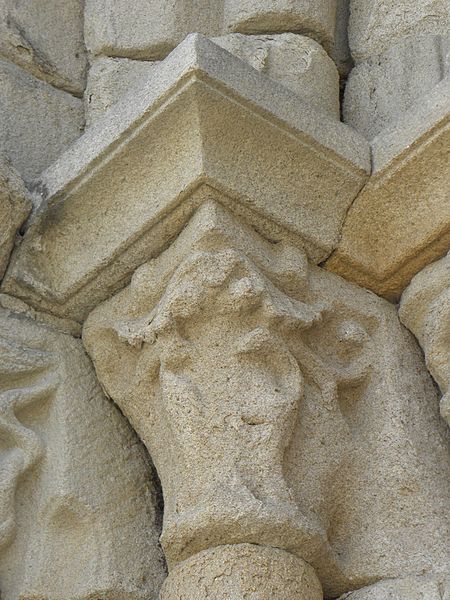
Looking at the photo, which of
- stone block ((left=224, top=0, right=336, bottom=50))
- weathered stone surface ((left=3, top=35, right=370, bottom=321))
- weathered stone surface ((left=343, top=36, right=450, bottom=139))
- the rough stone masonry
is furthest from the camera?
stone block ((left=224, top=0, right=336, bottom=50))

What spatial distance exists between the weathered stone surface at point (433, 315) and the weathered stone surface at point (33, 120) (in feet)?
2.30

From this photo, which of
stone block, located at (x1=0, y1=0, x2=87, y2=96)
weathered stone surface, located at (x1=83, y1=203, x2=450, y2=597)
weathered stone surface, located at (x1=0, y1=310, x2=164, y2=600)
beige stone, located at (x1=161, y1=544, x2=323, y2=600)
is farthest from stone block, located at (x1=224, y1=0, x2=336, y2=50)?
beige stone, located at (x1=161, y1=544, x2=323, y2=600)

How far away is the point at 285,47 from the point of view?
237 centimetres

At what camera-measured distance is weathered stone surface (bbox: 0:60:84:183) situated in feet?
7.55

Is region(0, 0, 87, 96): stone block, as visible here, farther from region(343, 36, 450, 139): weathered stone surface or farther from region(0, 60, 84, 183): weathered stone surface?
region(343, 36, 450, 139): weathered stone surface

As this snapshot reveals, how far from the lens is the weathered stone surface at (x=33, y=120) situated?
90.7 inches

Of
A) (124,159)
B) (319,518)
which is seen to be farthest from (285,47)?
(319,518)

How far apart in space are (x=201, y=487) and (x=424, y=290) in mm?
556

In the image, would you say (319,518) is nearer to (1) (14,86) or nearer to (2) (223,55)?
(2) (223,55)

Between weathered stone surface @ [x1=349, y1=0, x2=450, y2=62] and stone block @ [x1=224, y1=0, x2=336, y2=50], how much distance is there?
3.2 inches

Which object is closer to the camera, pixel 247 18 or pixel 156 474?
pixel 156 474

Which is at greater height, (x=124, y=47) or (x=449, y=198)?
(x=449, y=198)

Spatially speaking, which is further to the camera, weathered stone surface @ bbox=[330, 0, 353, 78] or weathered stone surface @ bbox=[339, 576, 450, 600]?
weathered stone surface @ bbox=[330, 0, 353, 78]

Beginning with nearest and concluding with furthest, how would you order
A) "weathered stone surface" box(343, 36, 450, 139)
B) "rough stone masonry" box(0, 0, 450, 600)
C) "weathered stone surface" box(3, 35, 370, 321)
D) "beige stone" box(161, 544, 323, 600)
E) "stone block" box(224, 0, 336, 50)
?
1. "beige stone" box(161, 544, 323, 600)
2. "rough stone masonry" box(0, 0, 450, 600)
3. "weathered stone surface" box(3, 35, 370, 321)
4. "weathered stone surface" box(343, 36, 450, 139)
5. "stone block" box(224, 0, 336, 50)
